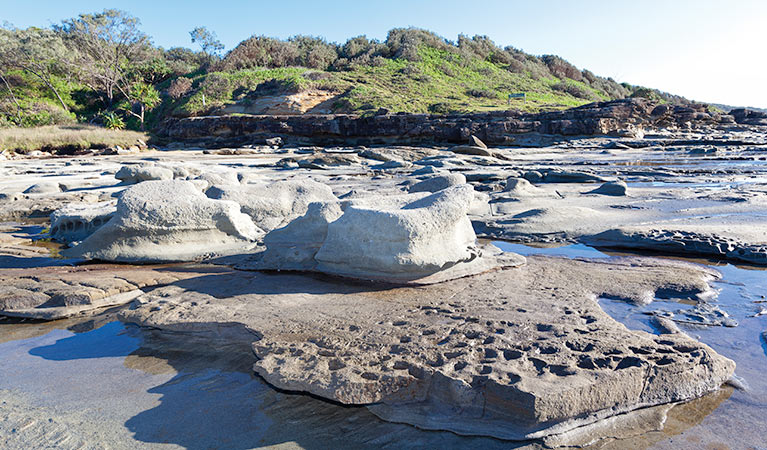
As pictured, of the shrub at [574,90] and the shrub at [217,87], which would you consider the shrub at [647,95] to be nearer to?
the shrub at [574,90]

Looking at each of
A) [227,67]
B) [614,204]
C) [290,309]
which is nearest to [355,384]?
[290,309]

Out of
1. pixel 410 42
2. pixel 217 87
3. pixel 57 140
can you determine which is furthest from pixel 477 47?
pixel 57 140

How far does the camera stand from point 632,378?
1.89 meters

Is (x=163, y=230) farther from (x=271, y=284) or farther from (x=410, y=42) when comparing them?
(x=410, y=42)

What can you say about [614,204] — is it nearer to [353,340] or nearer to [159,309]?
[353,340]

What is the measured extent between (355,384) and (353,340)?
408mm

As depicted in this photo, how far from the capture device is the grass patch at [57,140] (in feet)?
62.7

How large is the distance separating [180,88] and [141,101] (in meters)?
2.69

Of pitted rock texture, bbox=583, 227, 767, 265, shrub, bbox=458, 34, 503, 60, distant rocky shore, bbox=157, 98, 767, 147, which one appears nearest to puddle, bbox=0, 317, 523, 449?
pitted rock texture, bbox=583, 227, 767, 265

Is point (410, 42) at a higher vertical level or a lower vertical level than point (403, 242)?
higher

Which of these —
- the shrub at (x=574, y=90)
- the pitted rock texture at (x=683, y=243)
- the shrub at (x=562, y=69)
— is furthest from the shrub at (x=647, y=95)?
the pitted rock texture at (x=683, y=243)

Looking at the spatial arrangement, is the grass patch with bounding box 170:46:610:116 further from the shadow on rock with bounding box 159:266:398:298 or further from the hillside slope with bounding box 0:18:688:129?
the shadow on rock with bounding box 159:266:398:298

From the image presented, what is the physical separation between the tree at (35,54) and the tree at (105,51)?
115cm

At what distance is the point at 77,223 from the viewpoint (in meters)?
4.89
